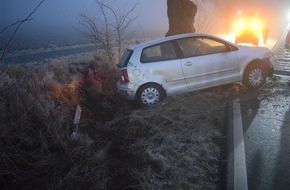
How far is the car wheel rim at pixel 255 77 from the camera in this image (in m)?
9.13

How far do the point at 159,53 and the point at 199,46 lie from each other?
1138mm

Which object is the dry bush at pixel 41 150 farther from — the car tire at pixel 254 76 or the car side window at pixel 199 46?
the car tire at pixel 254 76

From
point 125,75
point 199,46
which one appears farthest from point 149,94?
point 199,46

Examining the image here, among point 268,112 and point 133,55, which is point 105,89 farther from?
point 268,112

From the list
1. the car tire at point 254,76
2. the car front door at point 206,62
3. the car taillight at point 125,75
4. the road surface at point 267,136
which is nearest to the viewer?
the road surface at point 267,136

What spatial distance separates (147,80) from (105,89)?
2.16 metres

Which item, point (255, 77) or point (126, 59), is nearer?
point (126, 59)

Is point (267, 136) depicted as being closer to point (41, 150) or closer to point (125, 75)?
point (125, 75)

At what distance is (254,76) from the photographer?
30.0 feet

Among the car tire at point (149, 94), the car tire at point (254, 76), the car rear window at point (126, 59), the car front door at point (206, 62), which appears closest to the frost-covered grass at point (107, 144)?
the car tire at point (149, 94)

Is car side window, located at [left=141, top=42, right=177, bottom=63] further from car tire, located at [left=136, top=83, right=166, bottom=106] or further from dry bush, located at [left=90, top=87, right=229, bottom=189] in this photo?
dry bush, located at [left=90, top=87, right=229, bottom=189]

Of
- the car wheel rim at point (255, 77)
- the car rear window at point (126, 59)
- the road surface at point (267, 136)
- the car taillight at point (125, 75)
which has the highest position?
the car rear window at point (126, 59)

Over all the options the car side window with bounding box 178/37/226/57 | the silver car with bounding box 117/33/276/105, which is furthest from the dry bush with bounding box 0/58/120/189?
the car side window with bounding box 178/37/226/57

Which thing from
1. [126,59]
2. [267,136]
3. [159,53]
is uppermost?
[159,53]
